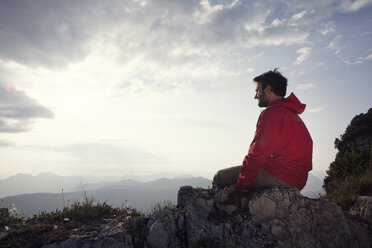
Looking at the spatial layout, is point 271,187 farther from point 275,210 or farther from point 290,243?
point 290,243

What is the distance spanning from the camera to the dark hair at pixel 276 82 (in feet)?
17.4

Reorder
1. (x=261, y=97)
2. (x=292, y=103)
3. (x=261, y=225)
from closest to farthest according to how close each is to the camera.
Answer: (x=261, y=225)
(x=292, y=103)
(x=261, y=97)

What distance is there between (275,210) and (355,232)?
2153mm

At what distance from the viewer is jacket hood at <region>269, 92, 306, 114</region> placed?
4.98 m

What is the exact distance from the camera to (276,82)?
534 centimetres

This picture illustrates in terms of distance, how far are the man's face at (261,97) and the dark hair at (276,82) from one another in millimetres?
102

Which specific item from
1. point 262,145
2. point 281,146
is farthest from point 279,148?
point 262,145

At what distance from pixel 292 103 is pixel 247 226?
2876mm

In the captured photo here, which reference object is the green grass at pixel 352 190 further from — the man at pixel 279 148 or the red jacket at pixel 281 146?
the red jacket at pixel 281 146

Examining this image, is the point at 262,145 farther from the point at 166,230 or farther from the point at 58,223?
the point at 58,223

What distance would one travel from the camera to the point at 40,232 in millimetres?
4496

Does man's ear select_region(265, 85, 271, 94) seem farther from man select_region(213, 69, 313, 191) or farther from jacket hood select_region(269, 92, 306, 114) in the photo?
jacket hood select_region(269, 92, 306, 114)

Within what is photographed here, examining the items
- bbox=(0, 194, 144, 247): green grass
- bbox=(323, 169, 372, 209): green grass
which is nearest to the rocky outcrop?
bbox=(0, 194, 144, 247): green grass

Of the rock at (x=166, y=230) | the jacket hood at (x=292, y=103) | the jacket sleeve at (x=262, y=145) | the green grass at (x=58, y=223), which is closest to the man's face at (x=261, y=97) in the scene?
the jacket hood at (x=292, y=103)
